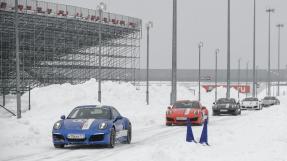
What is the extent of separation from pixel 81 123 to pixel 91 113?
1185mm

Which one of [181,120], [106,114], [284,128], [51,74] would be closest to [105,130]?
[106,114]

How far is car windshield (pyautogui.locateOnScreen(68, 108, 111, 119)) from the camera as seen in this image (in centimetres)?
1756

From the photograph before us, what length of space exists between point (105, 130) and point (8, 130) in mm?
6052

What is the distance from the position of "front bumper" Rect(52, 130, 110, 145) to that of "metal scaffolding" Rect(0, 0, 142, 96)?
39.1 m

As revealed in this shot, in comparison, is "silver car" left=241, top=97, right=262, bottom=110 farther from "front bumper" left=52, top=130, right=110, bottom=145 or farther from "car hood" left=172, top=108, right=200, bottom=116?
"front bumper" left=52, top=130, right=110, bottom=145

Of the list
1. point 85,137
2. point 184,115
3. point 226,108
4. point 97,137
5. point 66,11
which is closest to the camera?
point 85,137

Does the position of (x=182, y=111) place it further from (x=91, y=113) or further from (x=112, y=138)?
(x=112, y=138)

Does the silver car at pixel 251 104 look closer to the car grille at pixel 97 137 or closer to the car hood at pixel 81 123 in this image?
the car hood at pixel 81 123

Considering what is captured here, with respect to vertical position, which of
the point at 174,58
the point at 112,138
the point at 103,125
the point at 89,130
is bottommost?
the point at 112,138

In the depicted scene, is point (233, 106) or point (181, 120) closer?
point (181, 120)

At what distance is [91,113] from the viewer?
58.4 ft

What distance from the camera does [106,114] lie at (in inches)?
696

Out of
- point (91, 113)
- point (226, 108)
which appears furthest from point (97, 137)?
point (226, 108)

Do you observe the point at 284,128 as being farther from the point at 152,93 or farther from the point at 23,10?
the point at 152,93
